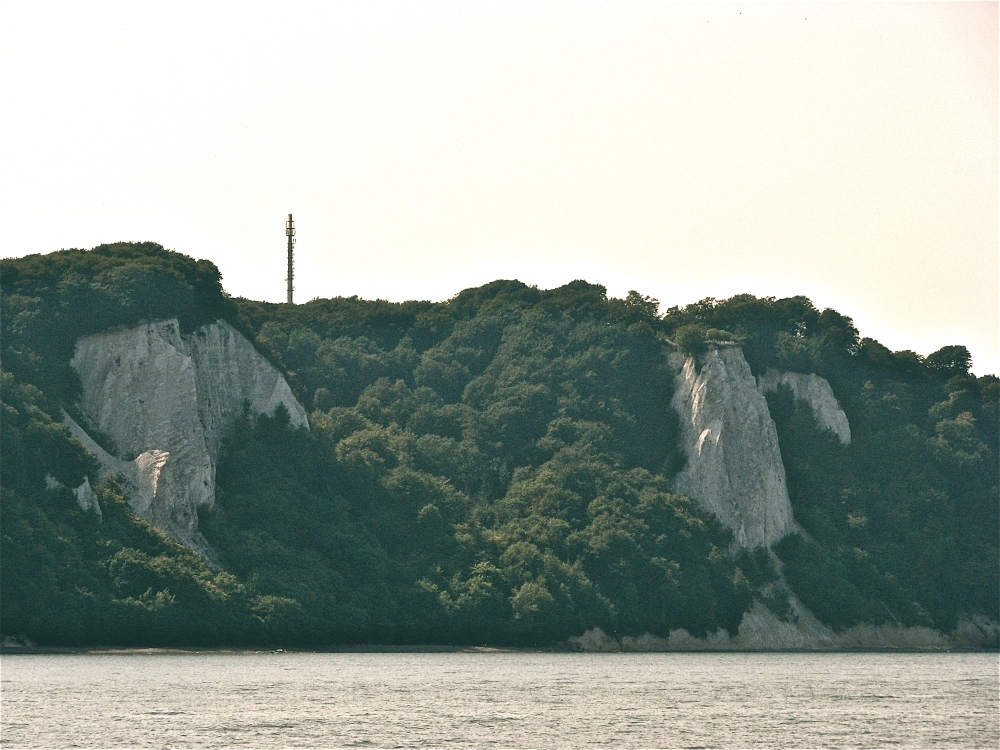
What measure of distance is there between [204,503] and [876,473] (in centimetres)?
5423

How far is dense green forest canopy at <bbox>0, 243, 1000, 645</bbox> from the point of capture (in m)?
89.5

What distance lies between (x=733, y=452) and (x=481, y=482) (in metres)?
17.8

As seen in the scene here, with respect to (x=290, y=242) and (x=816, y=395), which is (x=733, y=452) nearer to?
(x=816, y=395)

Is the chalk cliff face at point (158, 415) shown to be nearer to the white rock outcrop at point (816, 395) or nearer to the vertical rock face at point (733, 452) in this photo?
the vertical rock face at point (733, 452)

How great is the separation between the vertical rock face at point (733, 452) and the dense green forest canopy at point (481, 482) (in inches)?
69.2

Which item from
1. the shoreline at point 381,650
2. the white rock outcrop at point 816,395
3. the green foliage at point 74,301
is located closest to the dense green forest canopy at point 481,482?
the green foliage at point 74,301

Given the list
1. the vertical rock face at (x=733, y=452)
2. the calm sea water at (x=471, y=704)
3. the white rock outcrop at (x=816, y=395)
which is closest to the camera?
the calm sea water at (x=471, y=704)

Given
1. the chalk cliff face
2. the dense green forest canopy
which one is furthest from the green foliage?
the chalk cliff face

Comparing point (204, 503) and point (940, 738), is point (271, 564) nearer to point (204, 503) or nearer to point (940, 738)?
point (204, 503)

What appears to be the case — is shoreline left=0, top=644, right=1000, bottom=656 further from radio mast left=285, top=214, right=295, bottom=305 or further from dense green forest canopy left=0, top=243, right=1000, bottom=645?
radio mast left=285, top=214, right=295, bottom=305

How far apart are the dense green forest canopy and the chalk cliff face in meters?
1.55

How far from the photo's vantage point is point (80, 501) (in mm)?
88875

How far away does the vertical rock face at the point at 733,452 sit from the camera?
12119 cm

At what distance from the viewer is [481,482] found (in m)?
124
